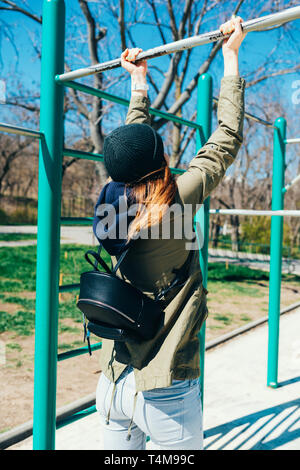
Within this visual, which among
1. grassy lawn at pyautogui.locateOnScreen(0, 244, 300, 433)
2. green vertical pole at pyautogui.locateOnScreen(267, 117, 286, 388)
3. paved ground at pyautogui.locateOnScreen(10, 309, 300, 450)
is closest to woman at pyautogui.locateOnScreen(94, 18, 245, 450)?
paved ground at pyautogui.locateOnScreen(10, 309, 300, 450)

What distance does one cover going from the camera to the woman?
1152mm

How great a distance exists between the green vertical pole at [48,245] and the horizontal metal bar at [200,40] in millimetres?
87

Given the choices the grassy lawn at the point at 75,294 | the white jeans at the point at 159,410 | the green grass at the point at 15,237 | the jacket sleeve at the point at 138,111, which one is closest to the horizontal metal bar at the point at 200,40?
the jacket sleeve at the point at 138,111

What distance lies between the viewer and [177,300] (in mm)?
1264

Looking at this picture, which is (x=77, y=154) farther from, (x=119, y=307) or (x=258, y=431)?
(x=258, y=431)

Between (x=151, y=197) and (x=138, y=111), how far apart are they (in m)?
0.62

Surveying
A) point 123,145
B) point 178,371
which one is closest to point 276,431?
point 178,371

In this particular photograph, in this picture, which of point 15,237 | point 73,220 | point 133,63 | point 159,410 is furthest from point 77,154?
point 15,237

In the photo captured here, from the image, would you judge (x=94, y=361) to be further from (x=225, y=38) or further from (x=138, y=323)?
(x=225, y=38)

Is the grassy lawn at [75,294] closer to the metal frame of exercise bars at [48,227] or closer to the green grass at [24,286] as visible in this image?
the green grass at [24,286]

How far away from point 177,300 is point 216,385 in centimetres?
266

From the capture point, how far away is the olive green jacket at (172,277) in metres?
1.22

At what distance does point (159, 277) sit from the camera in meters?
1.25

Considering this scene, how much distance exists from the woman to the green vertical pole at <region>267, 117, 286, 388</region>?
216 cm
